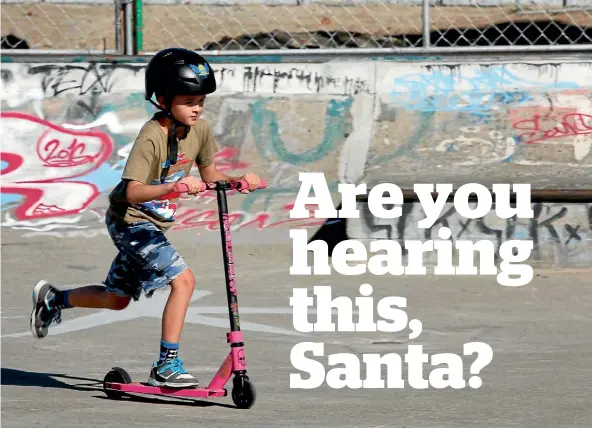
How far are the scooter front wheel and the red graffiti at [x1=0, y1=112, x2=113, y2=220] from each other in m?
4.94

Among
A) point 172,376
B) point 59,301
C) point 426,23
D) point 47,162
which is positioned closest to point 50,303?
point 59,301

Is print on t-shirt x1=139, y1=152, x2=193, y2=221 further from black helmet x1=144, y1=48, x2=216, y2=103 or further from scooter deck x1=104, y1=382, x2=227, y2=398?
scooter deck x1=104, y1=382, x2=227, y2=398

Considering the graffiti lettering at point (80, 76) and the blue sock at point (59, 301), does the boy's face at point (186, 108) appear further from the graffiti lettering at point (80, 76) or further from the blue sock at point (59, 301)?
the graffiti lettering at point (80, 76)

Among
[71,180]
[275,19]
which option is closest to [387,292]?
[71,180]

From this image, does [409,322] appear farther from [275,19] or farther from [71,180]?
[275,19]

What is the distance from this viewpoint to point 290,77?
9.73 metres

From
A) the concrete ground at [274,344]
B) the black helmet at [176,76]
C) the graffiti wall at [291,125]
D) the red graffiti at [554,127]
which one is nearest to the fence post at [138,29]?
the graffiti wall at [291,125]

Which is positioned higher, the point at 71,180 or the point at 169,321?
the point at 71,180

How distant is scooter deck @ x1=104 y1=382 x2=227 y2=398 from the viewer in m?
5.04

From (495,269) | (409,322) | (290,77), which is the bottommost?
(409,322)

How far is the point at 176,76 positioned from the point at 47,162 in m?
4.89

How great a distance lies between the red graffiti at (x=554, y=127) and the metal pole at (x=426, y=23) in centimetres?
101

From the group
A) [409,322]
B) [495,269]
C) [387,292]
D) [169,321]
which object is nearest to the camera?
[169,321]

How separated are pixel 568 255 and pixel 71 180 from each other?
13.2 feet
